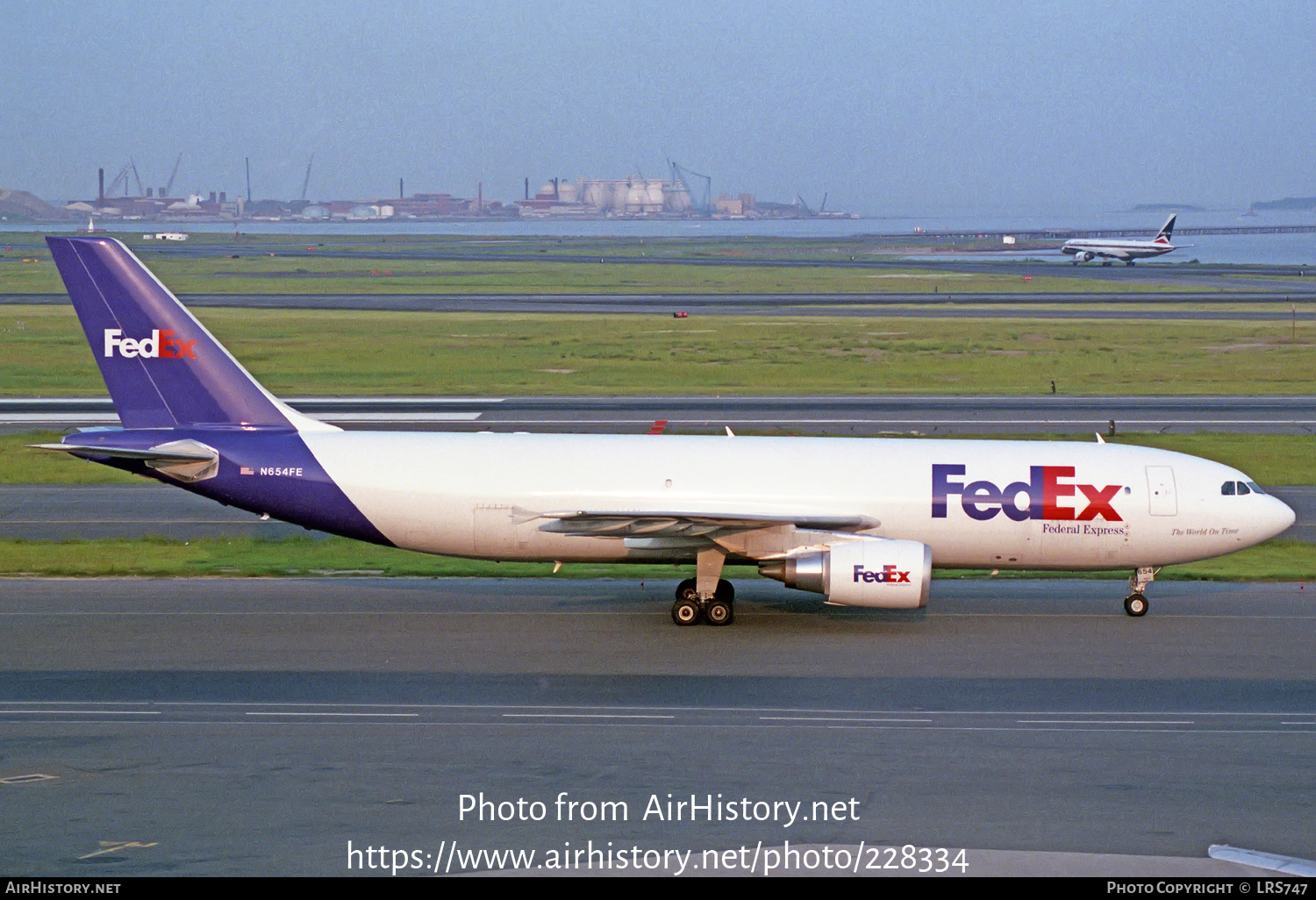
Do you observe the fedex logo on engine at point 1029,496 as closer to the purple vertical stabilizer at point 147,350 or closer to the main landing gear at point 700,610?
the main landing gear at point 700,610

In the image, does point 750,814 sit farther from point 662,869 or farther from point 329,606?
point 329,606

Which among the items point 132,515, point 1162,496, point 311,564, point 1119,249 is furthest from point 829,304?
point 1119,249

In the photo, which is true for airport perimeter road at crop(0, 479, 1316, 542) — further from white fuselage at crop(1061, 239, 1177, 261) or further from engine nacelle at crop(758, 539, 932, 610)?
white fuselage at crop(1061, 239, 1177, 261)

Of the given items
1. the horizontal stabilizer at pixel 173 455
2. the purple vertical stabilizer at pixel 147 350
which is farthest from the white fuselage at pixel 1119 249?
the horizontal stabilizer at pixel 173 455

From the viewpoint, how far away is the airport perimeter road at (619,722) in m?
16.9

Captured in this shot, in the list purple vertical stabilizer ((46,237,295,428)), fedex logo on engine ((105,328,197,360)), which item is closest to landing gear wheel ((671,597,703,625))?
purple vertical stabilizer ((46,237,295,428))

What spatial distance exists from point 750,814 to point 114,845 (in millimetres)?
7611

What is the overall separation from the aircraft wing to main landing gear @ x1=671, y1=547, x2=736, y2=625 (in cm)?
68

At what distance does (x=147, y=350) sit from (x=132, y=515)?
38.3 feet

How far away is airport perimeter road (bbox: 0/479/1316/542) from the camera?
3700cm

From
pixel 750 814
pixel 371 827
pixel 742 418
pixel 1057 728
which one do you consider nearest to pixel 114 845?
pixel 371 827

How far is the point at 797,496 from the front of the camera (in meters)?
28.2

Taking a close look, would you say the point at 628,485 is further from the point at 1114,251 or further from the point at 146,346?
the point at 1114,251

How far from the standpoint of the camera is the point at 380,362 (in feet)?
248
